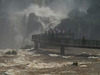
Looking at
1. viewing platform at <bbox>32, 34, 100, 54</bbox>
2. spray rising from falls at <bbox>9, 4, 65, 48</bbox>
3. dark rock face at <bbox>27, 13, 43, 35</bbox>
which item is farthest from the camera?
dark rock face at <bbox>27, 13, 43, 35</bbox>

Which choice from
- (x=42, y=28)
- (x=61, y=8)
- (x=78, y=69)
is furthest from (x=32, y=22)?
(x=78, y=69)

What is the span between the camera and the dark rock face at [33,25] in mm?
65387

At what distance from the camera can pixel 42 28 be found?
64.9 m

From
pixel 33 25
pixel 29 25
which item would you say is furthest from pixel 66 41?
pixel 29 25

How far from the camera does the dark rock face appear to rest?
65387mm

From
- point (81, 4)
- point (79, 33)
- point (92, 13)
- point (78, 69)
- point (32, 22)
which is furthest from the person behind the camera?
point (81, 4)

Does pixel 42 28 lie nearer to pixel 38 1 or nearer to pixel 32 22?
pixel 32 22

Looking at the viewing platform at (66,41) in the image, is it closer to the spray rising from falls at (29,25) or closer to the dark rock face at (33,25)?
the spray rising from falls at (29,25)

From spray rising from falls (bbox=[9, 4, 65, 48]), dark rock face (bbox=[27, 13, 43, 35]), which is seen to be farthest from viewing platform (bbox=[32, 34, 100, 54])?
dark rock face (bbox=[27, 13, 43, 35])

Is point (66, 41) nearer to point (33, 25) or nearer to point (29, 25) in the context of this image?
point (33, 25)

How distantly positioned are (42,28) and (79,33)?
11.2m

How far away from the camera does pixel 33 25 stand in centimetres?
6644

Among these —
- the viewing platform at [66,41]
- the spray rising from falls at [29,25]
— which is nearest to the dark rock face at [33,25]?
the spray rising from falls at [29,25]

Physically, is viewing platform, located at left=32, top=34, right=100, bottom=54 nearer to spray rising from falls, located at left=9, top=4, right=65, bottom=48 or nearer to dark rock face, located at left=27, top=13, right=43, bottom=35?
spray rising from falls, located at left=9, top=4, right=65, bottom=48
